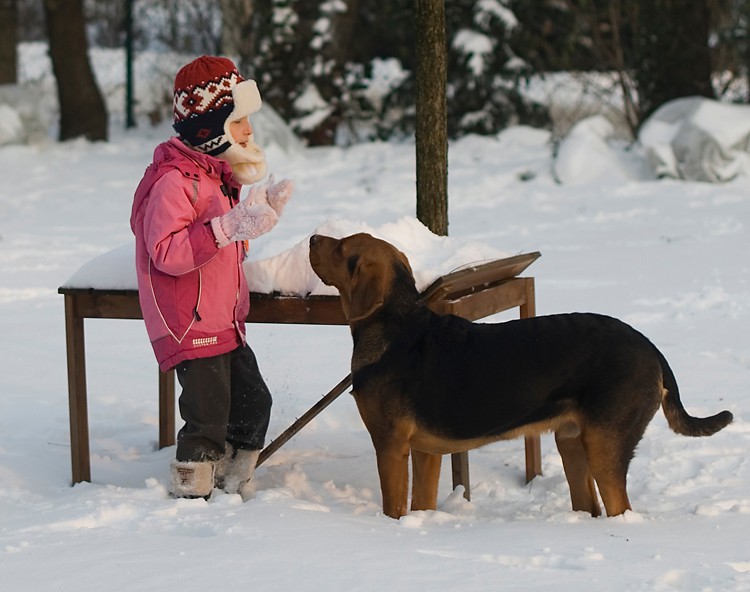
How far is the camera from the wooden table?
14.7 feet

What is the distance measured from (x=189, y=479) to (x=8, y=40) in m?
14.2

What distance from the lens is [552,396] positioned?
4.00 meters

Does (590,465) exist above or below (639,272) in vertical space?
above

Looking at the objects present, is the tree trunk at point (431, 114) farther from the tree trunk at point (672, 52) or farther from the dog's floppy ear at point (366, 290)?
the tree trunk at point (672, 52)

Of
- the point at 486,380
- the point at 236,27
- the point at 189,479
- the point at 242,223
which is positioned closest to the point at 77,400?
the point at 189,479

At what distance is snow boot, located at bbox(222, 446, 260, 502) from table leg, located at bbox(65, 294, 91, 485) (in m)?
0.69

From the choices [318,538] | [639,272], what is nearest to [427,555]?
[318,538]

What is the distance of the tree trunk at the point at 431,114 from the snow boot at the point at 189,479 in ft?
7.03

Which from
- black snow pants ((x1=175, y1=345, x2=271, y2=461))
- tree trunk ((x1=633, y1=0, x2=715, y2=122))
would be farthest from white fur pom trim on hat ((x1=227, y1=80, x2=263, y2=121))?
tree trunk ((x1=633, y1=0, x2=715, y2=122))

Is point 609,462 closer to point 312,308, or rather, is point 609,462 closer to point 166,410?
point 312,308

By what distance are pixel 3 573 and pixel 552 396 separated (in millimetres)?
1916

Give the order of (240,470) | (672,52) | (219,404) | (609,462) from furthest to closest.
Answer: (672,52), (240,470), (219,404), (609,462)

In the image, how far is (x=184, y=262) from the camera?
4188 millimetres

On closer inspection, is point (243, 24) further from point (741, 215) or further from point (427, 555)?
point (427, 555)
